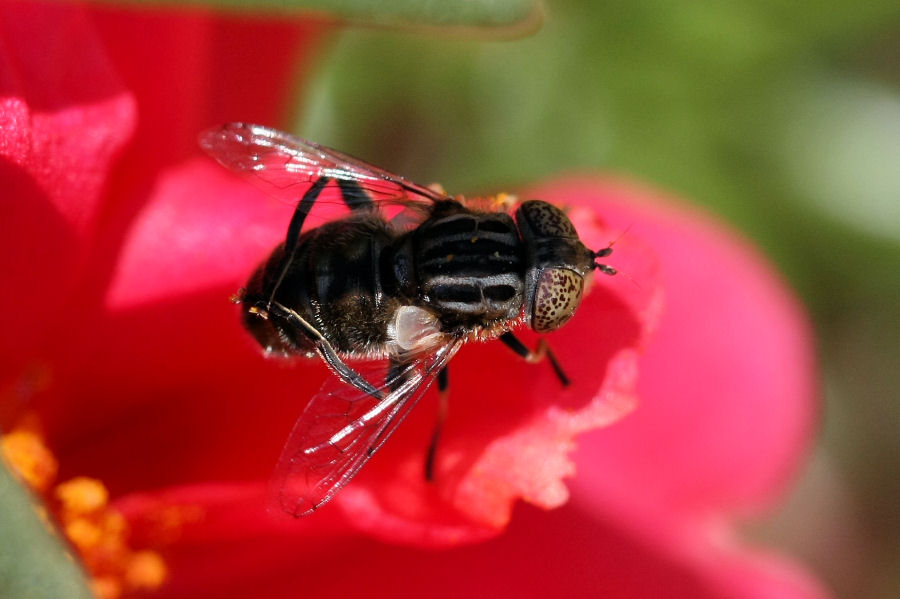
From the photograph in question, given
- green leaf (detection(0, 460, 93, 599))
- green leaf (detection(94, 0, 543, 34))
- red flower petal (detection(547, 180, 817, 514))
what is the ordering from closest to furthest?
green leaf (detection(0, 460, 93, 599))
green leaf (detection(94, 0, 543, 34))
red flower petal (detection(547, 180, 817, 514))

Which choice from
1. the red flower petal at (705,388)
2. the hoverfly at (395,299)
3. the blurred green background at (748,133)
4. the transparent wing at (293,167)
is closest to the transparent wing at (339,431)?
the hoverfly at (395,299)

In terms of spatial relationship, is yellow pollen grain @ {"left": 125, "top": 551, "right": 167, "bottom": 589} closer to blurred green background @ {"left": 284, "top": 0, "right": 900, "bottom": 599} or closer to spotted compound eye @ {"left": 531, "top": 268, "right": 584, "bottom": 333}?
spotted compound eye @ {"left": 531, "top": 268, "right": 584, "bottom": 333}

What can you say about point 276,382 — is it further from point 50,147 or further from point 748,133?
point 748,133

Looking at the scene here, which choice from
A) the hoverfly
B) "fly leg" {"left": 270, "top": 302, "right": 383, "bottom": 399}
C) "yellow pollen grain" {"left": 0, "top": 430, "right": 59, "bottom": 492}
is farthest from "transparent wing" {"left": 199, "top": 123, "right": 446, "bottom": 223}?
"yellow pollen grain" {"left": 0, "top": 430, "right": 59, "bottom": 492}

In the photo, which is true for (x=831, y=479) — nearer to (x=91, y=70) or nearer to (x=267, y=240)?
(x=267, y=240)

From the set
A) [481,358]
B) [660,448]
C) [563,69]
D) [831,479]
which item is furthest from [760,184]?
[481,358]

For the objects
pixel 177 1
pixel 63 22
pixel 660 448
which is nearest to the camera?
pixel 177 1
